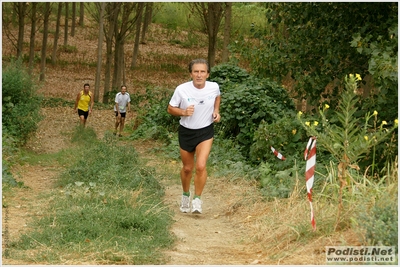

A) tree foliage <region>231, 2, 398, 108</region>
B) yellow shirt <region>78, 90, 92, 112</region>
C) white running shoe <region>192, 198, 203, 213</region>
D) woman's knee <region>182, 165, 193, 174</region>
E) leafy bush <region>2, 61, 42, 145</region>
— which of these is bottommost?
yellow shirt <region>78, 90, 92, 112</region>

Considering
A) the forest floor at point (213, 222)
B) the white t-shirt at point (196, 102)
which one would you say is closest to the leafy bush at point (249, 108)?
the forest floor at point (213, 222)

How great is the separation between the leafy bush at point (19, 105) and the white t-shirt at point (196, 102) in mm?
7018

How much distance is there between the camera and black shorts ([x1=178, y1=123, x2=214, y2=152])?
8289 millimetres

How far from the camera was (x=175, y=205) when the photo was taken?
9195 millimetres

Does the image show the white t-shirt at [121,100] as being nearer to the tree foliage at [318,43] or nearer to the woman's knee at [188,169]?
→ the tree foliage at [318,43]

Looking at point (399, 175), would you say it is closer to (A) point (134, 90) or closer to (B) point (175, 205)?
(B) point (175, 205)

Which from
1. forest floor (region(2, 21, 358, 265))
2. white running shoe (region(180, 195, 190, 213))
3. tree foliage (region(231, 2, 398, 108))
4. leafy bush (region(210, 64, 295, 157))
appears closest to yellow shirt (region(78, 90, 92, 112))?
forest floor (region(2, 21, 358, 265))

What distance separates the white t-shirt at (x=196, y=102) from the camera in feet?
26.9

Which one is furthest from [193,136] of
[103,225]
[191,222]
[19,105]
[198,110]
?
[19,105]

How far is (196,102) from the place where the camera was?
820 cm

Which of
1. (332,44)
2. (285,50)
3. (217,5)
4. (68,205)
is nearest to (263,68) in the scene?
(285,50)

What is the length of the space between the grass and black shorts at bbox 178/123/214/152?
→ 80cm

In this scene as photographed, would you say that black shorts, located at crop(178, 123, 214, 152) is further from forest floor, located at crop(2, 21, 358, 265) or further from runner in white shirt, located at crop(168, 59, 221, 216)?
forest floor, located at crop(2, 21, 358, 265)

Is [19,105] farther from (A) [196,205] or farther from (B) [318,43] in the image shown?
(A) [196,205]
